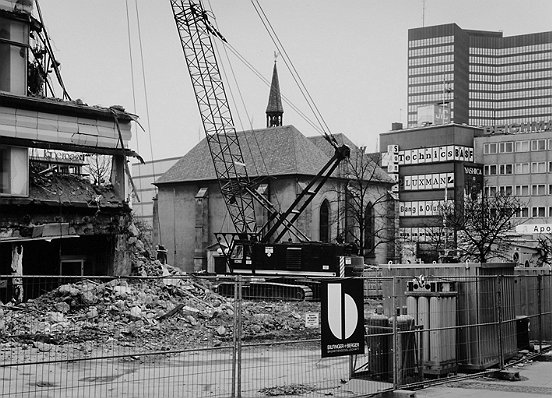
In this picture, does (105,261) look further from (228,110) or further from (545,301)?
(228,110)

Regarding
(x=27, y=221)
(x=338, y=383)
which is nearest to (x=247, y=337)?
(x=338, y=383)

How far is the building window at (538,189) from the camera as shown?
10931 centimetres

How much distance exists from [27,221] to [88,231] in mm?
2560

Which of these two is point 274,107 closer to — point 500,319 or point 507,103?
point 500,319

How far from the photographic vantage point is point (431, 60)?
191875 millimetres

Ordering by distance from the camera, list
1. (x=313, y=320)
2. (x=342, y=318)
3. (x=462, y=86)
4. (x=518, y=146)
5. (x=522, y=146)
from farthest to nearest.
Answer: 1. (x=462, y=86)
2. (x=518, y=146)
3. (x=522, y=146)
4. (x=313, y=320)
5. (x=342, y=318)

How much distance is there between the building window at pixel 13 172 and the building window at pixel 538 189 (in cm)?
9045

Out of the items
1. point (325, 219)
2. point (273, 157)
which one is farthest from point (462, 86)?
point (325, 219)

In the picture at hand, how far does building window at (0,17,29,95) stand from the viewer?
30.6 meters

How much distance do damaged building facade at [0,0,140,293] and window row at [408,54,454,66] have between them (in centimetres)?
16534

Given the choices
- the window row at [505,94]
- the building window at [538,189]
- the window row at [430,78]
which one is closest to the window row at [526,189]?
the building window at [538,189]

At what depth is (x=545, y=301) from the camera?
2292 centimetres

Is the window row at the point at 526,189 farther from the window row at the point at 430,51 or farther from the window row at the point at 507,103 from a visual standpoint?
the window row at the point at 507,103

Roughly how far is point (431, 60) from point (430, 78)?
4968 mm
